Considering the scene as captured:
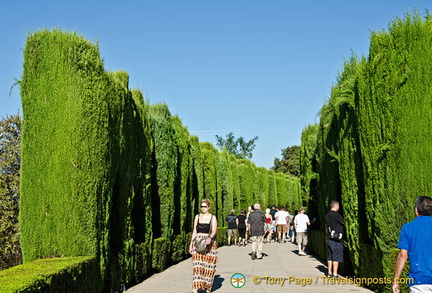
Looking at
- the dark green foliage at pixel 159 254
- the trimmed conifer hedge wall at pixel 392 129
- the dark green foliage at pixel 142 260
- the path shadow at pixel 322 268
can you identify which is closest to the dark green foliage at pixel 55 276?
the dark green foliage at pixel 142 260

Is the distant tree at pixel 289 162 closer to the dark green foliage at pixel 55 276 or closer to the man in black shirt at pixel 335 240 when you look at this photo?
the man in black shirt at pixel 335 240

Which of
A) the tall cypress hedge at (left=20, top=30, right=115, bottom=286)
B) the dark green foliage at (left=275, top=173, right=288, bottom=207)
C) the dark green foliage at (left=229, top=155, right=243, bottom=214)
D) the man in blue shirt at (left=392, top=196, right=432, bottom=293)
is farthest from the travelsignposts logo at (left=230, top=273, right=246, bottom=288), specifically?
the dark green foliage at (left=275, top=173, right=288, bottom=207)

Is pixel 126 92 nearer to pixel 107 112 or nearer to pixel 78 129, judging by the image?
pixel 107 112

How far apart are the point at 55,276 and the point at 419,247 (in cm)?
456

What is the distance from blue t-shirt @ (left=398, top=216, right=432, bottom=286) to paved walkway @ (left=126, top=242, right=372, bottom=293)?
5.08 meters

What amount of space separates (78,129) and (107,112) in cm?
91

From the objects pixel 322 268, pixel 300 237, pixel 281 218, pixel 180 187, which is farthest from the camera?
pixel 281 218

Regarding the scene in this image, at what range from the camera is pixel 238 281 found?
10844 mm

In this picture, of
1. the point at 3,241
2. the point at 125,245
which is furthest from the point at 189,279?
the point at 3,241

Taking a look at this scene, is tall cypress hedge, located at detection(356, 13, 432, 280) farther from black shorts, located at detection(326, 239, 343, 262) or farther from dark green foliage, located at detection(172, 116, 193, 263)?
dark green foliage, located at detection(172, 116, 193, 263)

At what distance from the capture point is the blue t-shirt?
4.60 m

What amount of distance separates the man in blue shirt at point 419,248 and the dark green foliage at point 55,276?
13.6 feet

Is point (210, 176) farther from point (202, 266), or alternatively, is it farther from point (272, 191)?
point (272, 191)

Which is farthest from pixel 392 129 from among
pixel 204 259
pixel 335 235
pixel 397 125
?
pixel 204 259
